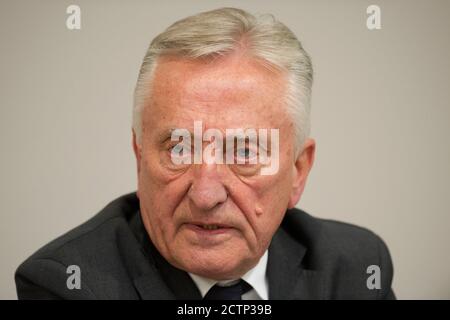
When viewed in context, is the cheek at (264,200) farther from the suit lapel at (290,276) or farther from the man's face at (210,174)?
the suit lapel at (290,276)

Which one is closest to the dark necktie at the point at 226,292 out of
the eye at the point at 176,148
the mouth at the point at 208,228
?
the mouth at the point at 208,228

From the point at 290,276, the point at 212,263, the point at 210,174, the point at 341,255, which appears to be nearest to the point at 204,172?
the point at 210,174

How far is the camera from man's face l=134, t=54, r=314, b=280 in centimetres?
129

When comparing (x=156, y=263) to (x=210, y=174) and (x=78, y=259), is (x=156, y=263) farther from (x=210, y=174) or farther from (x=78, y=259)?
(x=210, y=174)

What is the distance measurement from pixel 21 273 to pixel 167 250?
38 centimetres

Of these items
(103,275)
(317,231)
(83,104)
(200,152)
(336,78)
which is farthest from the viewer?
(336,78)

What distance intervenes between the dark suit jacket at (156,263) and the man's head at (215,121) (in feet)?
0.33

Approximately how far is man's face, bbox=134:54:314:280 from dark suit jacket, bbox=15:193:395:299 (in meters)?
0.10

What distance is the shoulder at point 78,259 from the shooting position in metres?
1.39

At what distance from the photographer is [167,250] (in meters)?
1.39

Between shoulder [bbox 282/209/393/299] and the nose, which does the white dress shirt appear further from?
the nose

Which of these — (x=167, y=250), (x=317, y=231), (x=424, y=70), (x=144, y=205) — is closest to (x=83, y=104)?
(x=144, y=205)

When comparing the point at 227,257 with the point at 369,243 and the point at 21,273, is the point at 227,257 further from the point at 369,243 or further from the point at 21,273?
the point at 369,243

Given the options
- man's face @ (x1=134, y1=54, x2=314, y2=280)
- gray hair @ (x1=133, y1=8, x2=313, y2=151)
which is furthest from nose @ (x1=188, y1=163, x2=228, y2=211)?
gray hair @ (x1=133, y1=8, x2=313, y2=151)
